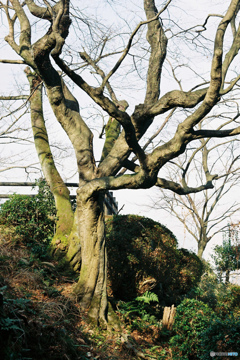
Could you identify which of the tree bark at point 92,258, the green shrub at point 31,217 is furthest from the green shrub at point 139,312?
the green shrub at point 31,217

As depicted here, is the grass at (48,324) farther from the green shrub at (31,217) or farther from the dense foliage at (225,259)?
the dense foliage at (225,259)

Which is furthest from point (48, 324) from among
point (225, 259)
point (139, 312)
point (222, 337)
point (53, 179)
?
point (225, 259)

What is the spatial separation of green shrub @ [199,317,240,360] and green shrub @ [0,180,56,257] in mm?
5487

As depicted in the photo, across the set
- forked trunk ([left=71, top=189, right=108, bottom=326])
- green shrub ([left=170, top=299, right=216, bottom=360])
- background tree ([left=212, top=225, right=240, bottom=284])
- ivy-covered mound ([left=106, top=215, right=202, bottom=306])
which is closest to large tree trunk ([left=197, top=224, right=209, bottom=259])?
background tree ([left=212, top=225, right=240, bottom=284])

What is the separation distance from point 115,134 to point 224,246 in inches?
326

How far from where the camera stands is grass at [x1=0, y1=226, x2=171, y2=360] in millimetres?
4477

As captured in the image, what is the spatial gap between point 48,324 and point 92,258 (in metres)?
3.19

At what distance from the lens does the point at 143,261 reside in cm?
983

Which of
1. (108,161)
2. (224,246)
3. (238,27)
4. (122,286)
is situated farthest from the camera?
(224,246)

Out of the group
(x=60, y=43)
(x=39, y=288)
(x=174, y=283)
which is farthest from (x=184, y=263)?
(x=60, y=43)

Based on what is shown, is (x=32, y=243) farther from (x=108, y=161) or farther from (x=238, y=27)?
(x=238, y=27)

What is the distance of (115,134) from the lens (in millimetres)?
10812

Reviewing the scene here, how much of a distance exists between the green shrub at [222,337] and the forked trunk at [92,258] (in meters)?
2.37

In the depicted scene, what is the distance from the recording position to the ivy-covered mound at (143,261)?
9.76 m
